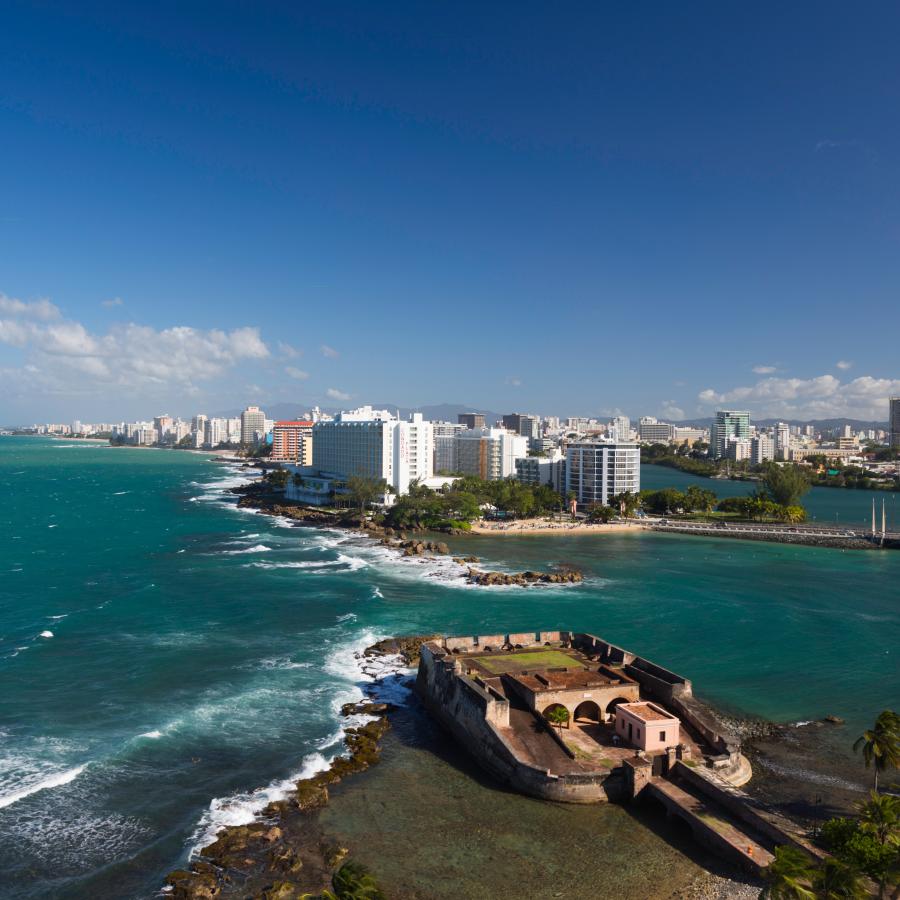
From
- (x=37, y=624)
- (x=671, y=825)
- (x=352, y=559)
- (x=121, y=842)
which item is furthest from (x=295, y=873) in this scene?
(x=352, y=559)

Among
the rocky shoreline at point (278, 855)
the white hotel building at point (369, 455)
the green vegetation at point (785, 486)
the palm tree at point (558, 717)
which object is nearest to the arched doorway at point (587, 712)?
the palm tree at point (558, 717)

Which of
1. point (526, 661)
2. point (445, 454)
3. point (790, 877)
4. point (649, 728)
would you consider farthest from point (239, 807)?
point (445, 454)

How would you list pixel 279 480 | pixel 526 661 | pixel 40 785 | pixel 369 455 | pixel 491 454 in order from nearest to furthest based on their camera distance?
pixel 40 785 → pixel 526 661 → pixel 369 455 → pixel 279 480 → pixel 491 454

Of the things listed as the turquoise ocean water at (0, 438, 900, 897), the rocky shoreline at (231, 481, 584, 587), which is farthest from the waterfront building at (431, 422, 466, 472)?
the turquoise ocean water at (0, 438, 900, 897)

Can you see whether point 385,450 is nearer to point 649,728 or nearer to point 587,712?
point 587,712

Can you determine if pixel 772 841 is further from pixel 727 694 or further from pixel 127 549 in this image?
pixel 127 549

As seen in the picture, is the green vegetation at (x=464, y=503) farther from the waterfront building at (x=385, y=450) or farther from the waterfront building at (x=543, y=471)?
the waterfront building at (x=543, y=471)

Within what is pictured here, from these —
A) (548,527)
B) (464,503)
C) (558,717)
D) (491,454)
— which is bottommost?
(558,717)
